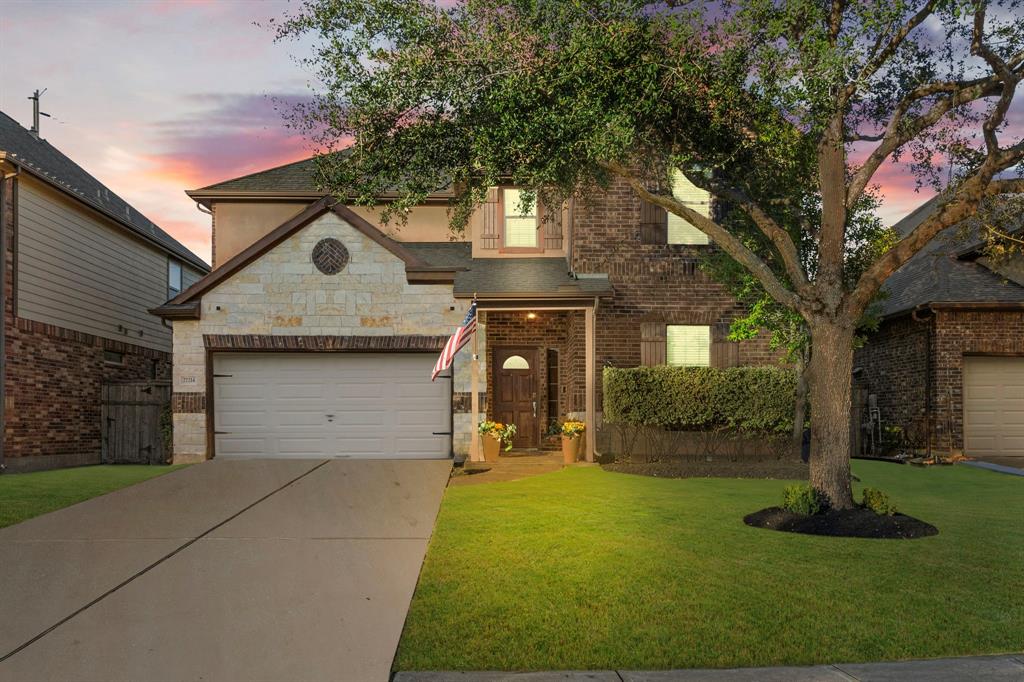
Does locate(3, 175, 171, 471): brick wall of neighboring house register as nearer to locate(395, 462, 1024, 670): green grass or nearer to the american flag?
the american flag

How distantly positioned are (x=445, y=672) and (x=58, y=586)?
13.1ft

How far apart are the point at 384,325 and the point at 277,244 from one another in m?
2.82

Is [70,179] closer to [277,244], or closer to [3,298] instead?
[3,298]

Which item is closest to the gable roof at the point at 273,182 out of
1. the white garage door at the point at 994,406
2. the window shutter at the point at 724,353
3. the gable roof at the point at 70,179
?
the gable roof at the point at 70,179

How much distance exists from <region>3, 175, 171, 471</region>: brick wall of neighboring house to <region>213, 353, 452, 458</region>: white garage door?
347 centimetres

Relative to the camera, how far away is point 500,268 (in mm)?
19500

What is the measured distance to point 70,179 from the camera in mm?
21125

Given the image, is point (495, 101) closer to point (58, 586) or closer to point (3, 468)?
point (58, 586)

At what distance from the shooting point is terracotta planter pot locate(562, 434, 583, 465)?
690 inches

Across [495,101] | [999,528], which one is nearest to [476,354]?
[495,101]

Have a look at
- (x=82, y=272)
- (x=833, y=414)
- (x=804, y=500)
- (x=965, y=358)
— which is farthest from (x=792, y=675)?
(x=82, y=272)

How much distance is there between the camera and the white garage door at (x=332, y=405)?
60.5 ft

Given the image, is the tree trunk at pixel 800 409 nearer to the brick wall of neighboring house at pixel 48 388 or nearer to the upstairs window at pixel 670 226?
the upstairs window at pixel 670 226

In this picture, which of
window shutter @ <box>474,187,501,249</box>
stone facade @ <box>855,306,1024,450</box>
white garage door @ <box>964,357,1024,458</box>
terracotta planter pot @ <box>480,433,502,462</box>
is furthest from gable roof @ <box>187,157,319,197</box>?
white garage door @ <box>964,357,1024,458</box>
